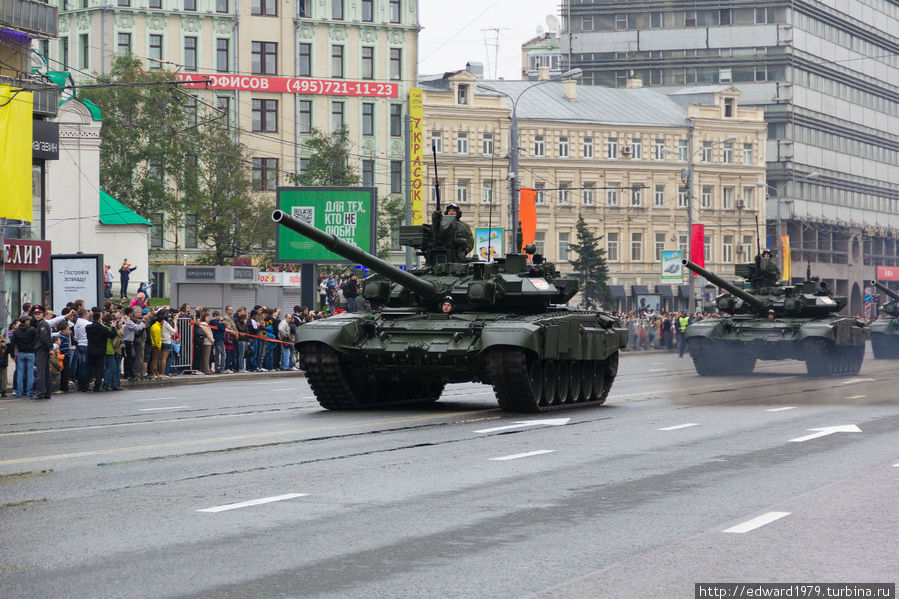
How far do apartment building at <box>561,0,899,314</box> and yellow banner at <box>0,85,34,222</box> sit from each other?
226 feet

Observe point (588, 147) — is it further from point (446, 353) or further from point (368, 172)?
point (446, 353)

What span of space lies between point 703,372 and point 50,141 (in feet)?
70.4

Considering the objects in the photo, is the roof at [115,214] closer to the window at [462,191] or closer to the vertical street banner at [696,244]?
the vertical street banner at [696,244]

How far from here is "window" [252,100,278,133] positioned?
72062 mm

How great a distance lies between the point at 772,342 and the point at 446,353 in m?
14.1

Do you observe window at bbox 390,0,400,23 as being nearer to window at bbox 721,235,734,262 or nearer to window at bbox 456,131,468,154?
window at bbox 456,131,468,154

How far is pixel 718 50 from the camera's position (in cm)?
9694

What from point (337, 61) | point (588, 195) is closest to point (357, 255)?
point (337, 61)

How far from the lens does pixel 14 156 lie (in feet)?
94.2

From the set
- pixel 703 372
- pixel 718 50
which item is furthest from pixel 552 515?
pixel 718 50

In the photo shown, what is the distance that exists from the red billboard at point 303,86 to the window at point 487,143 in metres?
7.36

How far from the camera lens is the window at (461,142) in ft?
262

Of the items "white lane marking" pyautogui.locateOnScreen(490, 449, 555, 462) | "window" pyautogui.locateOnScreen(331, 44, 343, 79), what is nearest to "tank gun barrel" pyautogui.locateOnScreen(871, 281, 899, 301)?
"white lane marking" pyautogui.locateOnScreen(490, 449, 555, 462)

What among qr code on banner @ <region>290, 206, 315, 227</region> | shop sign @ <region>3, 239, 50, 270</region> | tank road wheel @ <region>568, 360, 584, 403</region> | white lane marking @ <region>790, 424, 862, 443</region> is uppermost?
qr code on banner @ <region>290, 206, 315, 227</region>
